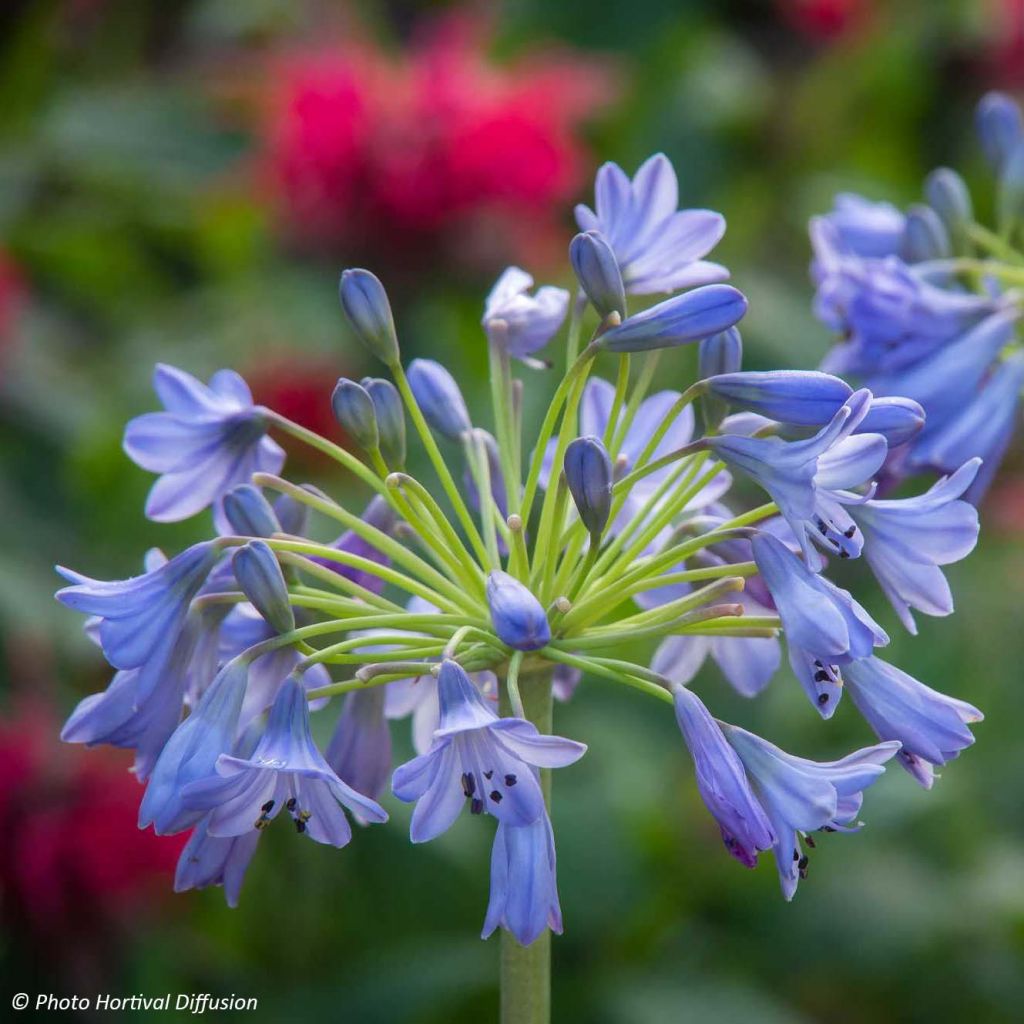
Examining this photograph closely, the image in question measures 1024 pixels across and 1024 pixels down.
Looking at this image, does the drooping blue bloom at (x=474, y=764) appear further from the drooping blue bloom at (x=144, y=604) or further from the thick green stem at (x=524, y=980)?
the drooping blue bloom at (x=144, y=604)

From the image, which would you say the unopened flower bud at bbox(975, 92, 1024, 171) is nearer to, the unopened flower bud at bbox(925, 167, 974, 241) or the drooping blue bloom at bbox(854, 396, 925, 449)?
the unopened flower bud at bbox(925, 167, 974, 241)

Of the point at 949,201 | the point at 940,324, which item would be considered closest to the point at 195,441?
the point at 940,324

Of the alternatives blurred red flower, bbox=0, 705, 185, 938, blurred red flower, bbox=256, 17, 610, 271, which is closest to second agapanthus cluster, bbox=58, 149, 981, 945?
blurred red flower, bbox=0, 705, 185, 938

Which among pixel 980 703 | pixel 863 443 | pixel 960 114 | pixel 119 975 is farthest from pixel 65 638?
pixel 960 114

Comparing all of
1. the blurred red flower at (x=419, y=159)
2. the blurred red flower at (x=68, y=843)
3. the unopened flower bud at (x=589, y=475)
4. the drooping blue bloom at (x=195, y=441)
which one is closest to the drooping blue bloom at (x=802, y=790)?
the unopened flower bud at (x=589, y=475)

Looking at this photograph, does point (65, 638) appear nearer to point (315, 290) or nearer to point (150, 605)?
point (315, 290)
